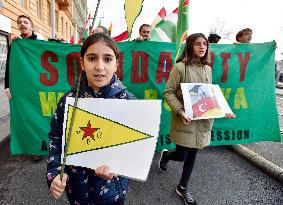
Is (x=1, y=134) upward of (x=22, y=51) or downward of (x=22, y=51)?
downward

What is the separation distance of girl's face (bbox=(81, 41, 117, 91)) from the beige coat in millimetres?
1394

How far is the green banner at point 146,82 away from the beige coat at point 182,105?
1.12m

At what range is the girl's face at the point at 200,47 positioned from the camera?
263 cm

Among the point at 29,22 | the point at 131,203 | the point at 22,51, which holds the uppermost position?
the point at 29,22

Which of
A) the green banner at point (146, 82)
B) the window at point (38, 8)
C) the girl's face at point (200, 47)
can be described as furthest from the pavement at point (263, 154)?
the window at point (38, 8)

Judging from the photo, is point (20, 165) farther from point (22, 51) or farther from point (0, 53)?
point (0, 53)

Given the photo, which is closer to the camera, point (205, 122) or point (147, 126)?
point (147, 126)

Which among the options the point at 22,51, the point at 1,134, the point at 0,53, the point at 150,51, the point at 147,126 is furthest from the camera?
the point at 0,53

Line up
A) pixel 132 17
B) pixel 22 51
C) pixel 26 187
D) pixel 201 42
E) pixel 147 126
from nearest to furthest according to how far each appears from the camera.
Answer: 1. pixel 147 126
2. pixel 132 17
3. pixel 201 42
4. pixel 26 187
5. pixel 22 51

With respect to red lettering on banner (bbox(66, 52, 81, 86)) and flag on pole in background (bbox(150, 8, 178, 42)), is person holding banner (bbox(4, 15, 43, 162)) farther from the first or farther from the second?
flag on pole in background (bbox(150, 8, 178, 42))

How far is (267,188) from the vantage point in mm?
3197

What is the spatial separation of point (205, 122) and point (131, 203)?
1.14 metres

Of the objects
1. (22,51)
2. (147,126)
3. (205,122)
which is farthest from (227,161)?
(22,51)

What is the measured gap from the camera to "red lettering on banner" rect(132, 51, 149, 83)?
3.81 meters
